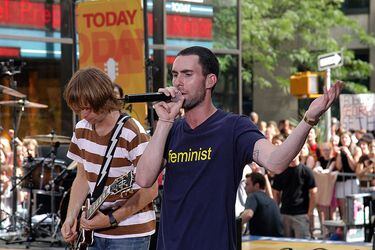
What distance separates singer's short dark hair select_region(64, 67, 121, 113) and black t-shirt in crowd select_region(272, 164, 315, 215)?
865cm

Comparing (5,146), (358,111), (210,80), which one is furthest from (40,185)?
(358,111)

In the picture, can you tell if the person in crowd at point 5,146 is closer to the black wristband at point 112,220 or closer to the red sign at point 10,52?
the red sign at point 10,52

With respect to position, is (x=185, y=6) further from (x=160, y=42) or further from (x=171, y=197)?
(x=171, y=197)

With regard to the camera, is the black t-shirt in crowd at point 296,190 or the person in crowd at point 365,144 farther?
the person in crowd at point 365,144

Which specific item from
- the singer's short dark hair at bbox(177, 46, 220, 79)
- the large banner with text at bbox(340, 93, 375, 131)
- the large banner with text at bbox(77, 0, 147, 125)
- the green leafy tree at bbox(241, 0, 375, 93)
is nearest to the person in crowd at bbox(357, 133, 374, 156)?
the large banner with text at bbox(340, 93, 375, 131)

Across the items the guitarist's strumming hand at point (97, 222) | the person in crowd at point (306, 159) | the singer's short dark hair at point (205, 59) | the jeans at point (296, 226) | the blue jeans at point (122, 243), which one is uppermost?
the singer's short dark hair at point (205, 59)

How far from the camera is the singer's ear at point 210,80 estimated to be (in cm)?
435

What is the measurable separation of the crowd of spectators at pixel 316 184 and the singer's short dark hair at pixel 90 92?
684cm

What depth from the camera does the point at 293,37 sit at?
3086 cm

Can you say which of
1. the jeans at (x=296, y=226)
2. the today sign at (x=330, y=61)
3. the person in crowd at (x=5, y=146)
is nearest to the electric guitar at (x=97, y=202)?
the jeans at (x=296, y=226)

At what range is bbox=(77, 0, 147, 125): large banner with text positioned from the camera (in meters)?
10.4

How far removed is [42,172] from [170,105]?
8732 millimetres

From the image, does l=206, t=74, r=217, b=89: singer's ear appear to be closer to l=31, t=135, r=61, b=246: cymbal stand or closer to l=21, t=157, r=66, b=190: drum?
l=31, t=135, r=61, b=246: cymbal stand

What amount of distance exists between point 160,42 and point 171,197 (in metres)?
13.1
